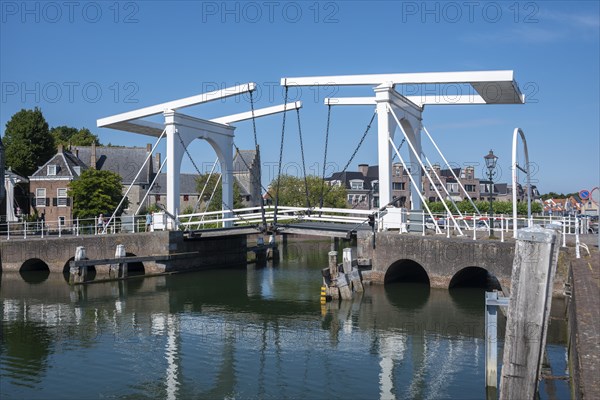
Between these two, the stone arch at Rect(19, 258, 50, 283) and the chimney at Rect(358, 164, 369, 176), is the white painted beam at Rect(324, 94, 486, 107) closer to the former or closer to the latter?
the stone arch at Rect(19, 258, 50, 283)

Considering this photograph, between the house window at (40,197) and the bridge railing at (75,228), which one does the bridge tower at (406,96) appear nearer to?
the bridge railing at (75,228)

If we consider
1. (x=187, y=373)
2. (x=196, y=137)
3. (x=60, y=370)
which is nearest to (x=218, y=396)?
(x=187, y=373)

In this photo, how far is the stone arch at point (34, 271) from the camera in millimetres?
22450

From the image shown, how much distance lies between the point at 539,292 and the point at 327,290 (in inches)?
394

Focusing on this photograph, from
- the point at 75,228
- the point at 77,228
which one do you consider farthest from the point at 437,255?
the point at 75,228

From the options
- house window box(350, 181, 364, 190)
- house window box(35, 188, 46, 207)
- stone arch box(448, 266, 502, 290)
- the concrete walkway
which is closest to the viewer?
the concrete walkway

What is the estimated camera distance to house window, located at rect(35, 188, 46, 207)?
43.2 meters

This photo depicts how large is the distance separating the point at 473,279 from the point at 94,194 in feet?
79.5

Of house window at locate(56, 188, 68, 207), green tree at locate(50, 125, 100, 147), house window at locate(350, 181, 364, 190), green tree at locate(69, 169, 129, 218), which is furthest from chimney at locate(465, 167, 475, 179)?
green tree at locate(69, 169, 129, 218)

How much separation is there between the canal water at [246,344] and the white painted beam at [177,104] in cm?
636

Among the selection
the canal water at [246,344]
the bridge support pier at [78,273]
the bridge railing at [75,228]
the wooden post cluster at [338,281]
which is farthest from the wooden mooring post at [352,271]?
the bridge railing at [75,228]

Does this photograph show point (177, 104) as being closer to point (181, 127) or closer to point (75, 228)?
point (181, 127)

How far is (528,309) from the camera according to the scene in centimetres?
621

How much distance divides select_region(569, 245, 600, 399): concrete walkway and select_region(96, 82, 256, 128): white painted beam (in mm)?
12152
